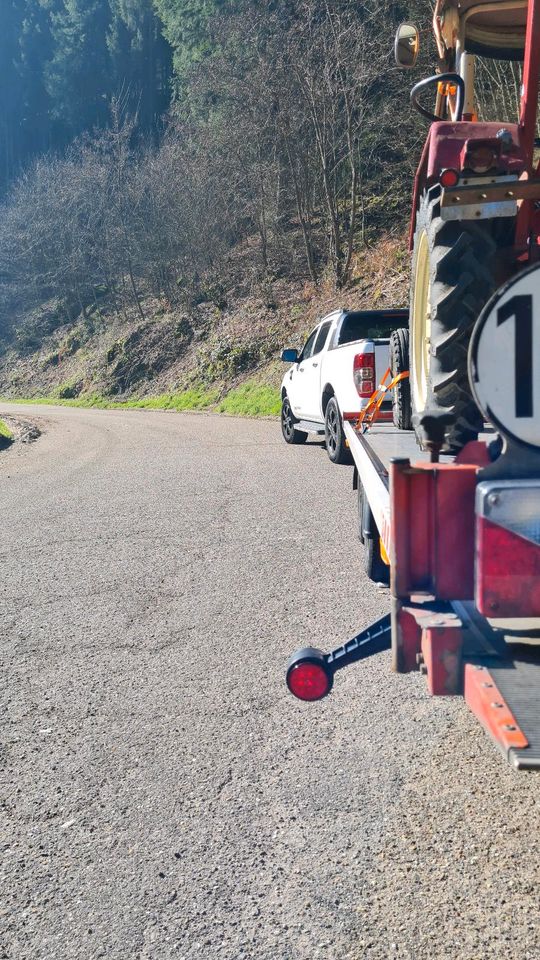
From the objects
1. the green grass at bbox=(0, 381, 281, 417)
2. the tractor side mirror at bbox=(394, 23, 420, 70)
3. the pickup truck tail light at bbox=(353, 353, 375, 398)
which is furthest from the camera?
the green grass at bbox=(0, 381, 281, 417)

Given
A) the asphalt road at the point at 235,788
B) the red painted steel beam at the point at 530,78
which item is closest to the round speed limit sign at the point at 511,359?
the asphalt road at the point at 235,788

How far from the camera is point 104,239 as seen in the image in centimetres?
4578

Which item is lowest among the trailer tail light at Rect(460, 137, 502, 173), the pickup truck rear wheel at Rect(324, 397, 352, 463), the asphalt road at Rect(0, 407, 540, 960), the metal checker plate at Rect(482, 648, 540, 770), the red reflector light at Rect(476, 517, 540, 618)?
the pickup truck rear wheel at Rect(324, 397, 352, 463)

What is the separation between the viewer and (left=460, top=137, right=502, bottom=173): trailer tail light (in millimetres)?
3401

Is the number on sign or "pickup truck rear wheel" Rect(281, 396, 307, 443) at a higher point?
the number on sign

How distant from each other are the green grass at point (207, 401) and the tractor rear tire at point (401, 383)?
1605 cm

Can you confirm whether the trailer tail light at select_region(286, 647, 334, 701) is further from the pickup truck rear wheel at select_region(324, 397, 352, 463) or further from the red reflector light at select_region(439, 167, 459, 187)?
the pickup truck rear wheel at select_region(324, 397, 352, 463)

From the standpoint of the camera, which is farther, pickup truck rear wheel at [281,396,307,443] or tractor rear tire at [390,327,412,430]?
pickup truck rear wheel at [281,396,307,443]

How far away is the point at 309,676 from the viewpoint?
2.89 meters

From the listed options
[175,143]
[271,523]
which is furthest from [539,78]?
[175,143]

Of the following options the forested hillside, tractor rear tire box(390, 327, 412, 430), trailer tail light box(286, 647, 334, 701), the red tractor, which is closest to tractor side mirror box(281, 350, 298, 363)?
tractor rear tire box(390, 327, 412, 430)

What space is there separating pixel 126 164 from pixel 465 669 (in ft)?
157

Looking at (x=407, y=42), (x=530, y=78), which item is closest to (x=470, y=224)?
(x=530, y=78)

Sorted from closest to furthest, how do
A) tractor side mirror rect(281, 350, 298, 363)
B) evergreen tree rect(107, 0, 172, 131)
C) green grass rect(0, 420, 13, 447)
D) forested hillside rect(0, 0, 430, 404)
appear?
tractor side mirror rect(281, 350, 298, 363) → green grass rect(0, 420, 13, 447) → forested hillside rect(0, 0, 430, 404) → evergreen tree rect(107, 0, 172, 131)
